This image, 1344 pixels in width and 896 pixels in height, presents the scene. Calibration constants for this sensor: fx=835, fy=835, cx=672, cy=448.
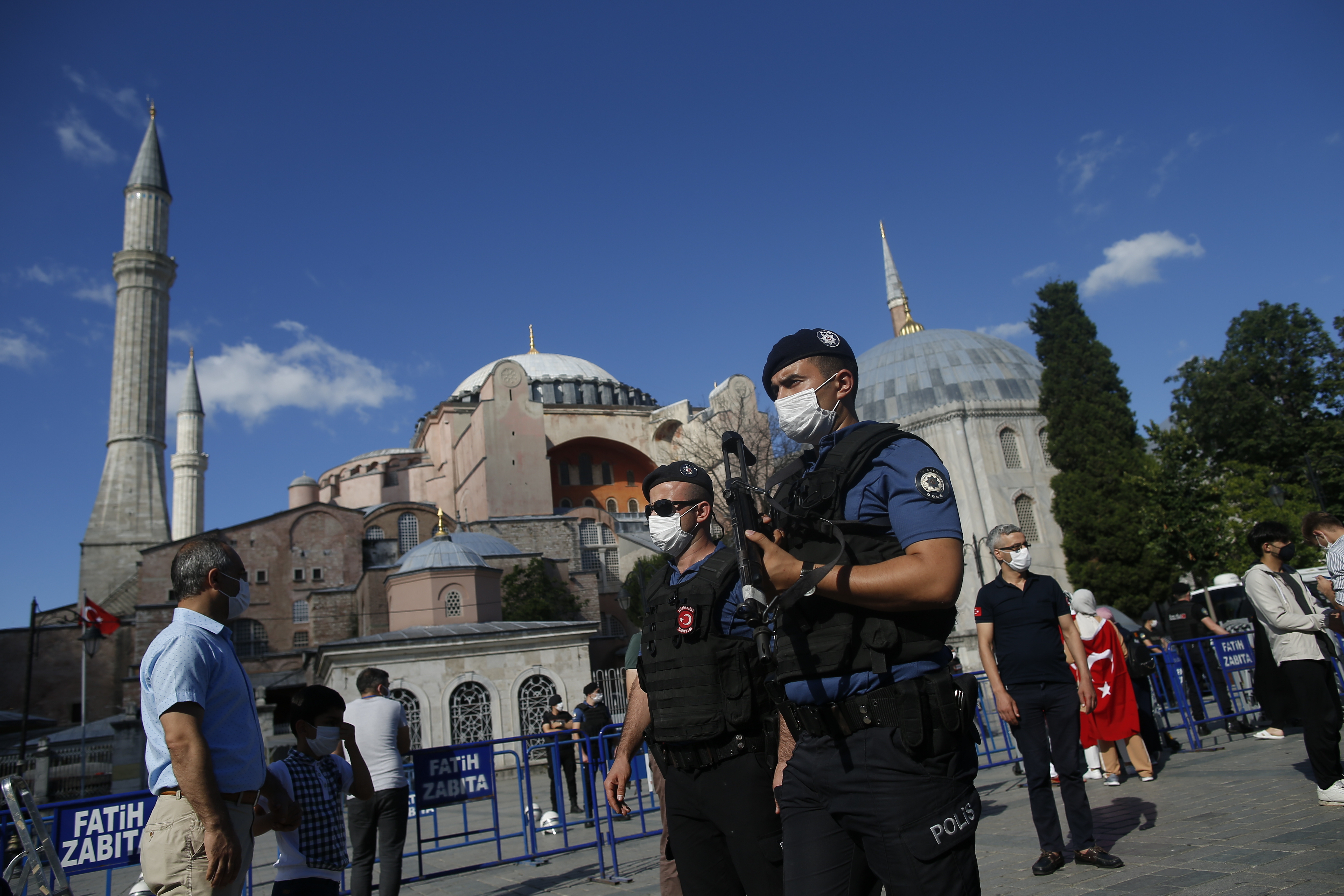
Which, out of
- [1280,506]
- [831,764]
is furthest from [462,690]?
[1280,506]

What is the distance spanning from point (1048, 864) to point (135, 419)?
43793mm

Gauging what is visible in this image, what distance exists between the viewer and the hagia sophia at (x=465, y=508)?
31.3m

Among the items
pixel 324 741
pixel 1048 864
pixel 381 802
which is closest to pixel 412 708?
pixel 381 802

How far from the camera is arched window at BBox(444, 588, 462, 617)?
27375 millimetres

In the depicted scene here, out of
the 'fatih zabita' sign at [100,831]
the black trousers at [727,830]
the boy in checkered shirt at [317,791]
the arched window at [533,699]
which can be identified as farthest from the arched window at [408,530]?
the black trousers at [727,830]

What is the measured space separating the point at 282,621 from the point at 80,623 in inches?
276

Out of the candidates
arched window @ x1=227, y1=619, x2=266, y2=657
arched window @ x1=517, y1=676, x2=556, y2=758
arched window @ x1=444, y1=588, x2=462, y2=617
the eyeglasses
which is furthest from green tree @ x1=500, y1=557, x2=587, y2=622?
the eyeglasses

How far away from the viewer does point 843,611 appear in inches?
82.4

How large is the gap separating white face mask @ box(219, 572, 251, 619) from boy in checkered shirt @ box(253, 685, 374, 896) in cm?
74

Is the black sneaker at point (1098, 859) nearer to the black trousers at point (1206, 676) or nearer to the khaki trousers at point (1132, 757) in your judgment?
the khaki trousers at point (1132, 757)

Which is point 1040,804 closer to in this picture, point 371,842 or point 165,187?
point 371,842

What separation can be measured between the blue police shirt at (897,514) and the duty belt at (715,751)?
79cm

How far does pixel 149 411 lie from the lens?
39.2 metres

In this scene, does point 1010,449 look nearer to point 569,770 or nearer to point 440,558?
point 440,558
